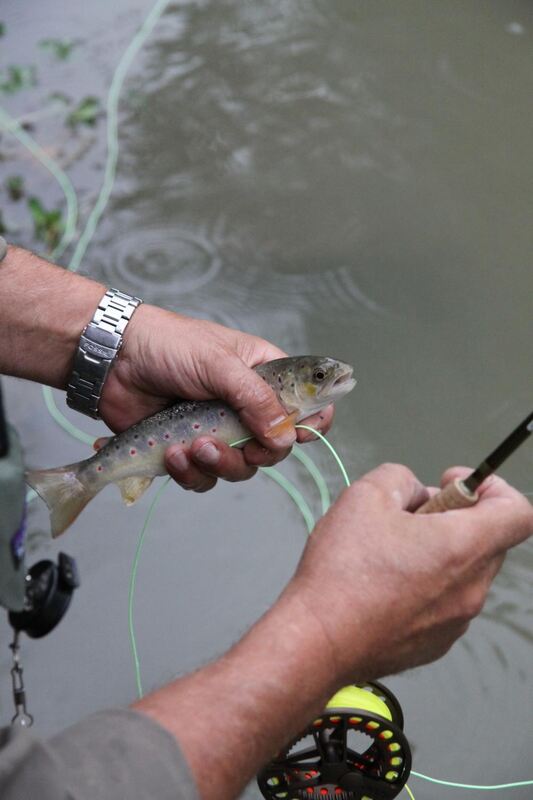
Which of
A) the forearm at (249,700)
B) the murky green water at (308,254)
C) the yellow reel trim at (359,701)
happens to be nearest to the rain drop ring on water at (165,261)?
the murky green water at (308,254)

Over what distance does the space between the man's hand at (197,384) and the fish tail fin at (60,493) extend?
218 millimetres

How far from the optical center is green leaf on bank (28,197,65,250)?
351 cm

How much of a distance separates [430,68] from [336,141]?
738mm

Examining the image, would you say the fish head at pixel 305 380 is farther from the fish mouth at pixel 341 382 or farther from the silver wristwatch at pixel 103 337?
the silver wristwatch at pixel 103 337

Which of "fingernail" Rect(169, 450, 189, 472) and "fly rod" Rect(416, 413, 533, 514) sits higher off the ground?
"fly rod" Rect(416, 413, 533, 514)

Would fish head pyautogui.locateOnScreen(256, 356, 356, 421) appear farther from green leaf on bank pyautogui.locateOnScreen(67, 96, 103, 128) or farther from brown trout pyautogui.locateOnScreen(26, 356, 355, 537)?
green leaf on bank pyautogui.locateOnScreen(67, 96, 103, 128)

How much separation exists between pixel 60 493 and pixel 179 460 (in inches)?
11.5

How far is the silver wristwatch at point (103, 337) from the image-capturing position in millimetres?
2066

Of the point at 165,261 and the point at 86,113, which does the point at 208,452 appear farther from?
the point at 86,113

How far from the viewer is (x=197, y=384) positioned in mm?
2062

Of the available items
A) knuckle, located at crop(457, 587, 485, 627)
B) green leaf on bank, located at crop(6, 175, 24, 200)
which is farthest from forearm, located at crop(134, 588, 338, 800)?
green leaf on bank, located at crop(6, 175, 24, 200)

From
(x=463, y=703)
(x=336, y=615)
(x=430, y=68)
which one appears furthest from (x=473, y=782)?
(x=430, y=68)

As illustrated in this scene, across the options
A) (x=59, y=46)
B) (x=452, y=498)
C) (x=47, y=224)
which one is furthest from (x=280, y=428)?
(x=59, y=46)

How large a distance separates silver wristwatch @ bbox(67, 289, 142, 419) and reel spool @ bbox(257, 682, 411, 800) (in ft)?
3.07
